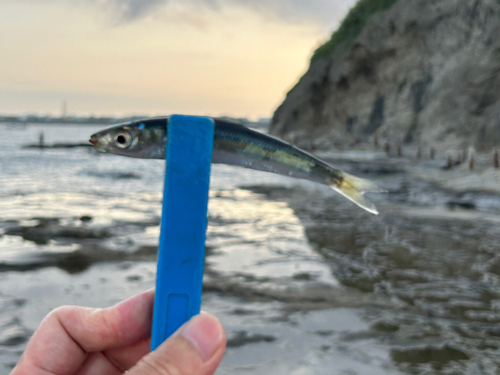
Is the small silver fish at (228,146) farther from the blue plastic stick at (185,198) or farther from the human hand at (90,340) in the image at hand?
the human hand at (90,340)

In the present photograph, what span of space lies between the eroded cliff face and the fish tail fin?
71.1ft

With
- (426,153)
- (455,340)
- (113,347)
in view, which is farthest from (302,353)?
(426,153)

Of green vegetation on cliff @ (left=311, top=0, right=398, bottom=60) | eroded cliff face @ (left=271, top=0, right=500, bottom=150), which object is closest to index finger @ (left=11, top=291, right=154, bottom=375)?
eroded cliff face @ (left=271, top=0, right=500, bottom=150)

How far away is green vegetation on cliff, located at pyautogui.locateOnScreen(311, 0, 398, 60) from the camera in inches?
1350

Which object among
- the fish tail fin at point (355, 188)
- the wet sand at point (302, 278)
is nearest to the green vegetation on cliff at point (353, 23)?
the wet sand at point (302, 278)

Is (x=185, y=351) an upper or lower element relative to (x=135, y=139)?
lower

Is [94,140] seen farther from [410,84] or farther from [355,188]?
[410,84]

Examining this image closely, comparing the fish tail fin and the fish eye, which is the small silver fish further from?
the fish tail fin

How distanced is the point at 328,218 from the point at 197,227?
741cm

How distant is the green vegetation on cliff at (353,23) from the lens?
34281mm

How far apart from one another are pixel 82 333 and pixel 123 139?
2.73 ft

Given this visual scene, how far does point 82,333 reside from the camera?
59.9 inches

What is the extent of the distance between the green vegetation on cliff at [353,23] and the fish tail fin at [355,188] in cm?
3592

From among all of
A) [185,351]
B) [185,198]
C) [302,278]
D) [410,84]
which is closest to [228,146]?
[185,198]
